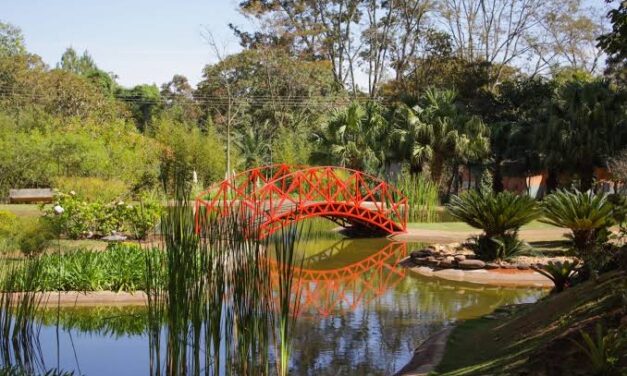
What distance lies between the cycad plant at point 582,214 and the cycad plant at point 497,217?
0.45 meters

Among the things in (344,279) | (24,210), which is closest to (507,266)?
(344,279)

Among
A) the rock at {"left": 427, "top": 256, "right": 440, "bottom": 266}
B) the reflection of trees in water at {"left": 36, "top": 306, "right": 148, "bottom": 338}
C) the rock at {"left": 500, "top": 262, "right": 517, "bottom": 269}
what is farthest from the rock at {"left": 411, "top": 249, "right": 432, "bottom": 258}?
the reflection of trees in water at {"left": 36, "top": 306, "right": 148, "bottom": 338}

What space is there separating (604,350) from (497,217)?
9.56 metres

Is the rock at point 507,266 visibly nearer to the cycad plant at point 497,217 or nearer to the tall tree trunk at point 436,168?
the cycad plant at point 497,217

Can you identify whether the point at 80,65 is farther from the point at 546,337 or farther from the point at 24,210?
the point at 546,337

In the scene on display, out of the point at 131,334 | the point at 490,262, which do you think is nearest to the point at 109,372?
the point at 131,334

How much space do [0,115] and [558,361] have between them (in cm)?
3209

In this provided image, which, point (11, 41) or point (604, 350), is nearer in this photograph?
point (604, 350)

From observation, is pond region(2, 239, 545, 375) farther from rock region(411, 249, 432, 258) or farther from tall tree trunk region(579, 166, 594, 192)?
A: tall tree trunk region(579, 166, 594, 192)

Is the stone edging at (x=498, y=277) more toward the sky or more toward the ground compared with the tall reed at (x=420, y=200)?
more toward the ground

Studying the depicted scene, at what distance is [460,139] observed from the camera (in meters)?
30.2

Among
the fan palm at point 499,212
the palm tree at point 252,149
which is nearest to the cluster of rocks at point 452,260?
the fan palm at point 499,212

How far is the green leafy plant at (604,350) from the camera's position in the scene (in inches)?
210

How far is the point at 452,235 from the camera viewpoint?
21062 millimetres
